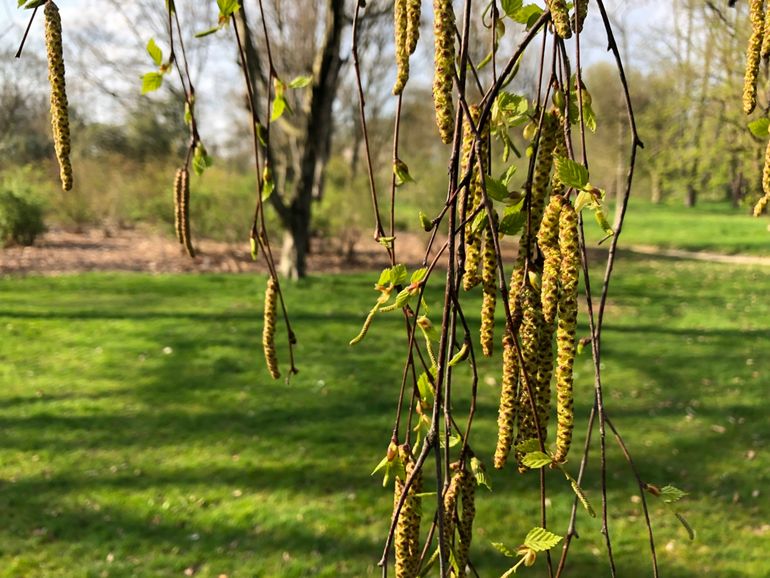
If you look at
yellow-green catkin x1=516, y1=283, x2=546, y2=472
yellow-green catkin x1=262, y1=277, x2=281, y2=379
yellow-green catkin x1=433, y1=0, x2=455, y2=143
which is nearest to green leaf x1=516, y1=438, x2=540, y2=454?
yellow-green catkin x1=516, y1=283, x2=546, y2=472

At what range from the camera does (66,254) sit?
11484 millimetres

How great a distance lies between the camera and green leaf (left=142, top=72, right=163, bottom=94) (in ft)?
3.54

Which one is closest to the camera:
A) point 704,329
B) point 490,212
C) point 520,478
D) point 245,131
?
point 490,212

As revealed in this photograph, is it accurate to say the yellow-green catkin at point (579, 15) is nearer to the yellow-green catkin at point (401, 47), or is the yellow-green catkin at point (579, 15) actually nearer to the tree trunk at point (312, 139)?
the yellow-green catkin at point (401, 47)

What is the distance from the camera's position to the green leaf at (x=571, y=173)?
2.09 ft

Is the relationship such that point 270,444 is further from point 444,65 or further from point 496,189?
point 444,65

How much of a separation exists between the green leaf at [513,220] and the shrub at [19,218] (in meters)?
11.8

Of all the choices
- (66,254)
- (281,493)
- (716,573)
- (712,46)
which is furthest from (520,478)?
(66,254)

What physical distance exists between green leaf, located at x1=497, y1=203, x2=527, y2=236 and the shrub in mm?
11839

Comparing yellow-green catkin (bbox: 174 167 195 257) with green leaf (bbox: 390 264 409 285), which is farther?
yellow-green catkin (bbox: 174 167 195 257)

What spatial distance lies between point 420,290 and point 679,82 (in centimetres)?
1268

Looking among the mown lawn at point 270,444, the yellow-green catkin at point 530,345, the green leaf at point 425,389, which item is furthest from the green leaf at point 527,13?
the mown lawn at point 270,444

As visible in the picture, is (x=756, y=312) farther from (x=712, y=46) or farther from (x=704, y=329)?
(x=712, y=46)

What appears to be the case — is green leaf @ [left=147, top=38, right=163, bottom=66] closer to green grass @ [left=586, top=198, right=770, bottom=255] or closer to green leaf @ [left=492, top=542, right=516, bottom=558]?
green leaf @ [left=492, top=542, right=516, bottom=558]
